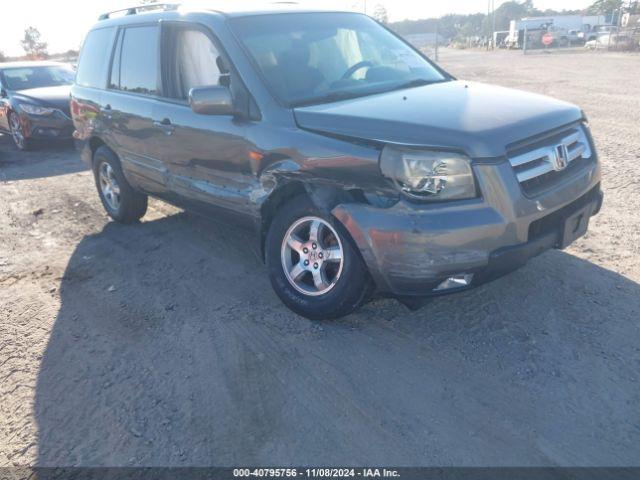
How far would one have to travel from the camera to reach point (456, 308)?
3.82 meters

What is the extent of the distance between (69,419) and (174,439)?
0.65 m

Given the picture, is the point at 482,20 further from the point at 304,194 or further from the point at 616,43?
the point at 304,194

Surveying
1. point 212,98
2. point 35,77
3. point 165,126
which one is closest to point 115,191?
point 165,126

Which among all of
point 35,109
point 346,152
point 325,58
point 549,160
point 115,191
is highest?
point 325,58

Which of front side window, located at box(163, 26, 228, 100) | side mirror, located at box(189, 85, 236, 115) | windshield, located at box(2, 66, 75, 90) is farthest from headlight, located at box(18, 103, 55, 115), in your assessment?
side mirror, located at box(189, 85, 236, 115)

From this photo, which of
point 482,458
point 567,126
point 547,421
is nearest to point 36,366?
point 482,458

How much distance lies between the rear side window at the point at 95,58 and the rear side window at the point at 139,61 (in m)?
0.30

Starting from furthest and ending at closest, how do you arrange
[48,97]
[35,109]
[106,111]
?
[48,97], [35,109], [106,111]

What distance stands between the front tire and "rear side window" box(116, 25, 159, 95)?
6.51 ft

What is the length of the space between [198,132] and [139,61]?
4.44ft

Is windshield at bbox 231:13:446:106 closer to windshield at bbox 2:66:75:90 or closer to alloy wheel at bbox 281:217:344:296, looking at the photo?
alloy wheel at bbox 281:217:344:296

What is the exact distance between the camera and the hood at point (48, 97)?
10664 mm

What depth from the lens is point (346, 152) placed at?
11.0 feet

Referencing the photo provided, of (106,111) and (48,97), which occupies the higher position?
(106,111)
